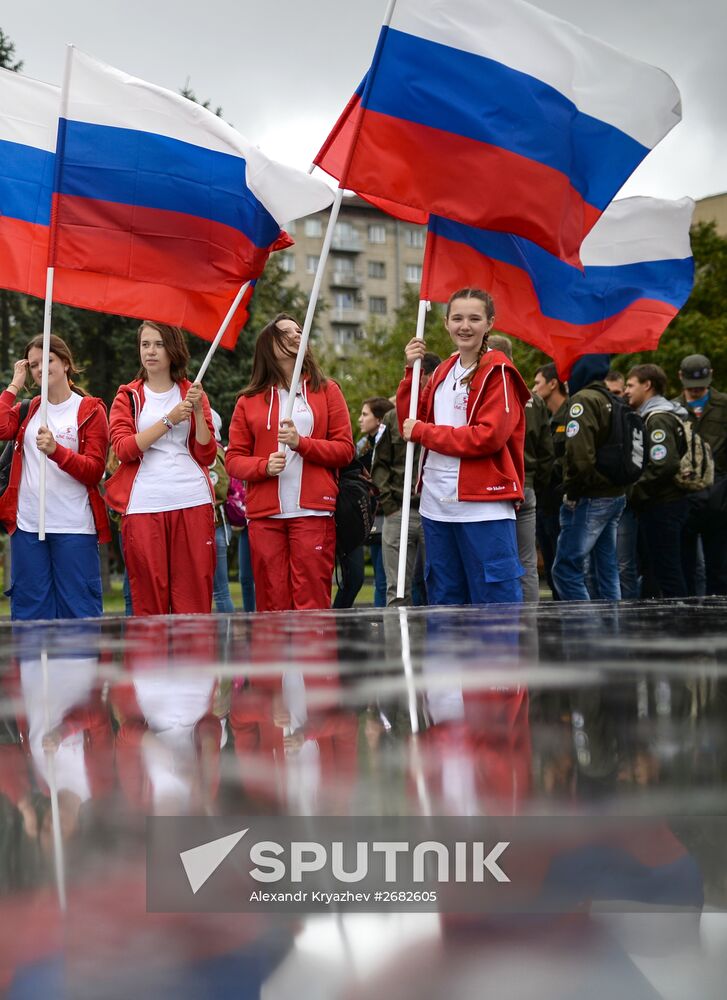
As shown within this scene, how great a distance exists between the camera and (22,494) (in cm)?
582

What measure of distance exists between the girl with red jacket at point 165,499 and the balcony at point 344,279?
3017 inches

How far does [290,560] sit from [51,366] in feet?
5.70

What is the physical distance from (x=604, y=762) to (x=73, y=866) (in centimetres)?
41

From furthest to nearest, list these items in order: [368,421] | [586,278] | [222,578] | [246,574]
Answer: [368,421]
[222,578]
[246,574]
[586,278]

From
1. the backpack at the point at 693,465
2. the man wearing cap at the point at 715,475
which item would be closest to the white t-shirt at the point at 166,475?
the backpack at the point at 693,465

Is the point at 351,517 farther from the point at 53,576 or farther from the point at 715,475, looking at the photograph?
the point at 715,475

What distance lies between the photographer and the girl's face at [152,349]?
5652 millimetres

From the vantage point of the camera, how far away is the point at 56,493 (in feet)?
18.9

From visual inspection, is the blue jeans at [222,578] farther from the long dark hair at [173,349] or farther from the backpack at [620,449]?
the backpack at [620,449]

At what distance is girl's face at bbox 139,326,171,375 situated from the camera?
5652mm

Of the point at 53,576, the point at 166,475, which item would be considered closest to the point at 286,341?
the point at 166,475

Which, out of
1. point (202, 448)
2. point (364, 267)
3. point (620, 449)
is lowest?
point (202, 448)

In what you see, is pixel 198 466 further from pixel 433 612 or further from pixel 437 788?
pixel 437 788

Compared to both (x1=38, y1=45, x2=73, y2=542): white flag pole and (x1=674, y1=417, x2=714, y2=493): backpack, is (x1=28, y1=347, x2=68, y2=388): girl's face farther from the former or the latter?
(x1=674, y1=417, x2=714, y2=493): backpack
